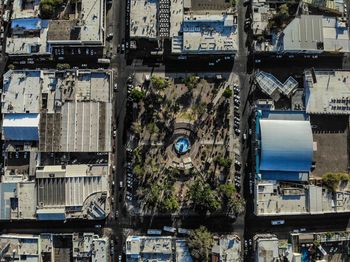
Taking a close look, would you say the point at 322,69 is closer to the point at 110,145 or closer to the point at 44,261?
the point at 110,145

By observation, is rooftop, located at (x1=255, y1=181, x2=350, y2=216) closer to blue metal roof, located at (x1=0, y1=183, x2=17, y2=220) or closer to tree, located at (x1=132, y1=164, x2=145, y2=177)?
tree, located at (x1=132, y1=164, x2=145, y2=177)

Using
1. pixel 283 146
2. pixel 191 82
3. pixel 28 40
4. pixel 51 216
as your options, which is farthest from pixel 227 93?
pixel 51 216

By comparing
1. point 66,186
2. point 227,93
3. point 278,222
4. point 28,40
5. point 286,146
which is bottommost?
point 278,222

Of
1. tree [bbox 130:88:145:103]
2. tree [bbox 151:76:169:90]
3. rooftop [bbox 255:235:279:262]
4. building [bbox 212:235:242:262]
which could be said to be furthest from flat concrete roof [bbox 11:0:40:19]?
rooftop [bbox 255:235:279:262]

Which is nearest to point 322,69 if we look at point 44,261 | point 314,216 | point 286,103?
point 286,103

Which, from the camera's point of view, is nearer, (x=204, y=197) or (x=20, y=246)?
(x=204, y=197)

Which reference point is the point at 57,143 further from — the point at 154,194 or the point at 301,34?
the point at 301,34
